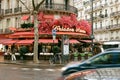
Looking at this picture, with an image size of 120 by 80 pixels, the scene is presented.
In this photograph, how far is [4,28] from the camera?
50438 mm

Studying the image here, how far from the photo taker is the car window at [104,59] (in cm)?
1407

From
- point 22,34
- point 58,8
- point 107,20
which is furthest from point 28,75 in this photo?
point 107,20

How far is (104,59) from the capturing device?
559 inches

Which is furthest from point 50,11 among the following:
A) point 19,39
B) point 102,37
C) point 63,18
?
point 102,37

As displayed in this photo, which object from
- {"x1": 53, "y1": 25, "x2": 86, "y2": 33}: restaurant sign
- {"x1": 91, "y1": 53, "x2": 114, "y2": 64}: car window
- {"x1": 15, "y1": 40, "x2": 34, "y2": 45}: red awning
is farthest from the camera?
{"x1": 53, "y1": 25, "x2": 86, "y2": 33}: restaurant sign

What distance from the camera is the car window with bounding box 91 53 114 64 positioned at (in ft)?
46.2

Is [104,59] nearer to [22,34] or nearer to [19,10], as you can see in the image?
[22,34]

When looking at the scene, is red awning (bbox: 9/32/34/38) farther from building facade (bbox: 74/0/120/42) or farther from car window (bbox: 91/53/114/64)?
building facade (bbox: 74/0/120/42)

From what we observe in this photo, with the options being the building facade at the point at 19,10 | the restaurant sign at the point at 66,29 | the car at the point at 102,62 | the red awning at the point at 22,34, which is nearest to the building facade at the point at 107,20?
the building facade at the point at 19,10

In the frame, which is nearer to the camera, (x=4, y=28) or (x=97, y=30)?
(x=4, y=28)

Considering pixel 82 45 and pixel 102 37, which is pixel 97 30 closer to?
pixel 102 37

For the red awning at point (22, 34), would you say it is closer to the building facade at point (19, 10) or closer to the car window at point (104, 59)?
the building facade at point (19, 10)

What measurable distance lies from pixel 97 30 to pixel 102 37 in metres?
2.13

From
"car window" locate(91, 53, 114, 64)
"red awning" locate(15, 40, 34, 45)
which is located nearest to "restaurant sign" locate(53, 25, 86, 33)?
"red awning" locate(15, 40, 34, 45)
